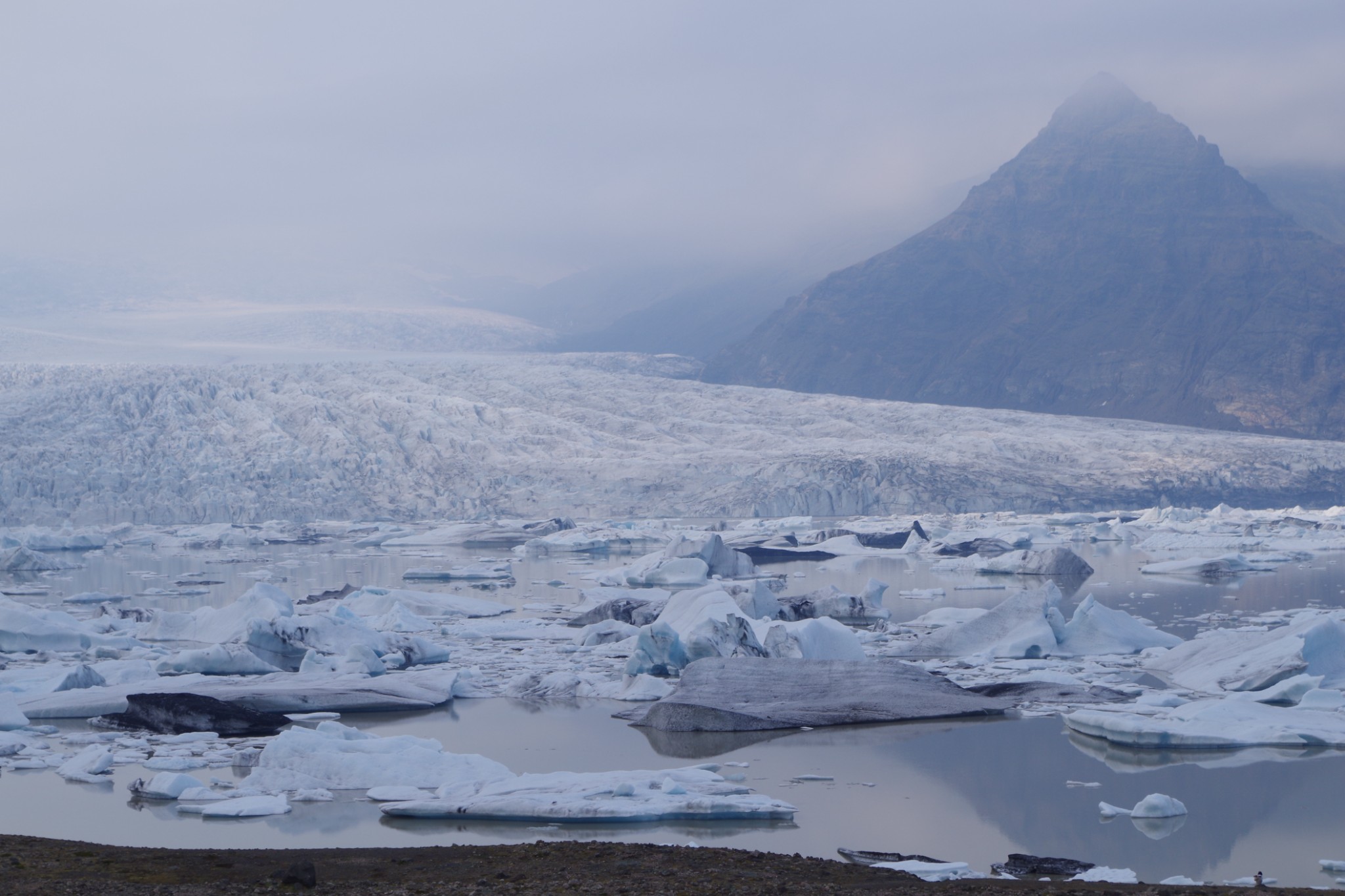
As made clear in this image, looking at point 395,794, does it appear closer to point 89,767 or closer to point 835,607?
point 89,767

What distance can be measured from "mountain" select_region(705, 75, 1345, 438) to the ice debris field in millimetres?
48593

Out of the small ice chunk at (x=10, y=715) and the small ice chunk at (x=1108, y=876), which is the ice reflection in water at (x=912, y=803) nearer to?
the small ice chunk at (x=1108, y=876)

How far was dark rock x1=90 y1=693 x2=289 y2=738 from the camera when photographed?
20.7 feet

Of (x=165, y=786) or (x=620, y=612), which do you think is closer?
(x=165, y=786)

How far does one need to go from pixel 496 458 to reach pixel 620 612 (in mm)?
20223

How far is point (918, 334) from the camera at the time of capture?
70.5 metres

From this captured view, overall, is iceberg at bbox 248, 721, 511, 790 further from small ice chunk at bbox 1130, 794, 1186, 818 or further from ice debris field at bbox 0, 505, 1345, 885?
small ice chunk at bbox 1130, 794, 1186, 818

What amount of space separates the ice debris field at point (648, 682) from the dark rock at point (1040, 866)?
0.13m

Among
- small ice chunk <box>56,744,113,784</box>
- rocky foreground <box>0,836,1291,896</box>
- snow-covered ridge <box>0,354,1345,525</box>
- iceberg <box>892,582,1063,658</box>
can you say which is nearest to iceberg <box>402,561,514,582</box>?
iceberg <box>892,582,1063,658</box>

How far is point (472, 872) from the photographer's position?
3652mm

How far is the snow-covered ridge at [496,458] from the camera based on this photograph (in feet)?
90.7

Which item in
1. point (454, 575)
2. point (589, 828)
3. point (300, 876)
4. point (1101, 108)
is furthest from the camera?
point (1101, 108)

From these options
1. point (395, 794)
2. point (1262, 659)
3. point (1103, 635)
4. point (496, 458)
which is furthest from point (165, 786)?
point (496, 458)

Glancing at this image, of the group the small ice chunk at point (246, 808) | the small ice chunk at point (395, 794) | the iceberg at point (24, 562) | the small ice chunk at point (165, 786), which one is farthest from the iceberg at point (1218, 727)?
the iceberg at point (24, 562)
